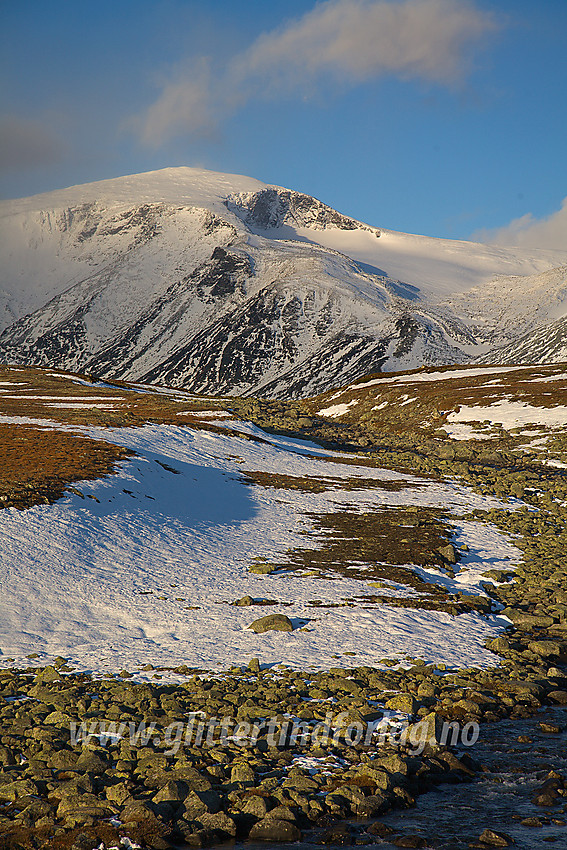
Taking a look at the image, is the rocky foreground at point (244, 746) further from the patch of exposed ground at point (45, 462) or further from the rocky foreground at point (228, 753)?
the patch of exposed ground at point (45, 462)

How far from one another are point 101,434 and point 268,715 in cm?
3372

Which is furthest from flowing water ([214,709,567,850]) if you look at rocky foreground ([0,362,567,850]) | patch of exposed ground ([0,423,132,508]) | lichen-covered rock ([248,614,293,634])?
patch of exposed ground ([0,423,132,508])

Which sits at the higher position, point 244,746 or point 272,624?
point 244,746

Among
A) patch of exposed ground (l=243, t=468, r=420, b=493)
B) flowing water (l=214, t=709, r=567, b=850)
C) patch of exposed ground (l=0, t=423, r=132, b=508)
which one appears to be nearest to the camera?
flowing water (l=214, t=709, r=567, b=850)

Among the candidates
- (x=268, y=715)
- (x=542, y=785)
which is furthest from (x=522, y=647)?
(x=268, y=715)

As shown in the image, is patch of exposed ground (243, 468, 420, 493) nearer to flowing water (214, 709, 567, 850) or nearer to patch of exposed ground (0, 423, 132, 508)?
patch of exposed ground (0, 423, 132, 508)

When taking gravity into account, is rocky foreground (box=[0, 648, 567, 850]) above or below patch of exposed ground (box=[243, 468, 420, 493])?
below

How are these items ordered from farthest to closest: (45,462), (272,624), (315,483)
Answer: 1. (315,483)
2. (45,462)
3. (272,624)

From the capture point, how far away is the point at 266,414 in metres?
82.0

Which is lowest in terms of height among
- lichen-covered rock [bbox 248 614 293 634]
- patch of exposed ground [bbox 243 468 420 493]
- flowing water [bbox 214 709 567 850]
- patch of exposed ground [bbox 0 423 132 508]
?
lichen-covered rock [bbox 248 614 293 634]

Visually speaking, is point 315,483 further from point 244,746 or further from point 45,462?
point 244,746

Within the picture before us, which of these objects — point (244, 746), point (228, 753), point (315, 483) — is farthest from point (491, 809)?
point (315, 483)

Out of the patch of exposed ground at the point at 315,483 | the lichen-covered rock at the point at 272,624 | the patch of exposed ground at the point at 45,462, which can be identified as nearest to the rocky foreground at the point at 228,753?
the lichen-covered rock at the point at 272,624

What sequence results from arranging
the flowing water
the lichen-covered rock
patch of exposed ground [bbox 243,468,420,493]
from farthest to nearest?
patch of exposed ground [bbox 243,468,420,493] → the lichen-covered rock → the flowing water
